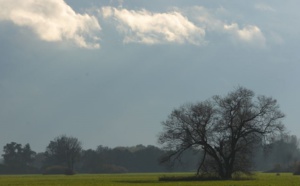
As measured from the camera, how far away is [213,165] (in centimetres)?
7456

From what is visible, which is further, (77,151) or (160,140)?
(77,151)

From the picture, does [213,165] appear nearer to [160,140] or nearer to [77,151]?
[160,140]

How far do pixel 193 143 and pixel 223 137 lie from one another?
4.57m

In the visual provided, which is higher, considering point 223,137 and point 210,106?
point 210,106

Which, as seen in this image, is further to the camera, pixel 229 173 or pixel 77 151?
pixel 77 151

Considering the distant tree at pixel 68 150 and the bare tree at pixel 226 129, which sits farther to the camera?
the distant tree at pixel 68 150

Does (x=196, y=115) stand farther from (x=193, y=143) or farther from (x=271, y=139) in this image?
(x=271, y=139)

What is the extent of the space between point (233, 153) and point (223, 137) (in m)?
2.79

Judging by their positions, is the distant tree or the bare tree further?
the distant tree

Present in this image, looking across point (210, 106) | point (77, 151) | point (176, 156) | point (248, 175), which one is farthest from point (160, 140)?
point (77, 151)

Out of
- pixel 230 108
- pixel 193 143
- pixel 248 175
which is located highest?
pixel 230 108

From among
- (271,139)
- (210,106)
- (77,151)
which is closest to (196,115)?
(210,106)

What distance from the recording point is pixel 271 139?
2864 inches

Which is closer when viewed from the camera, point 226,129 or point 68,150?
point 226,129
